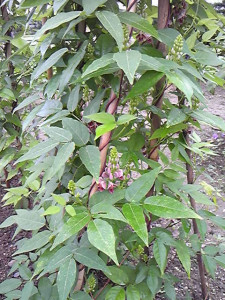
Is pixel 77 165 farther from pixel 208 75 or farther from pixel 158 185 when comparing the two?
pixel 208 75

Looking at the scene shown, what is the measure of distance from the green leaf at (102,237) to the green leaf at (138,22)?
39 centimetres

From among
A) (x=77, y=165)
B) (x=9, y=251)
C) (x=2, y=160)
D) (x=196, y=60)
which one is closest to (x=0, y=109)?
(x=2, y=160)

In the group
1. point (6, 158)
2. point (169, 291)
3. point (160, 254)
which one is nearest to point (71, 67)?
point (160, 254)

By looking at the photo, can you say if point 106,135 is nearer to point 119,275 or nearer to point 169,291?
point 119,275

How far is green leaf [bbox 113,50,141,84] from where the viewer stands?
61 cm

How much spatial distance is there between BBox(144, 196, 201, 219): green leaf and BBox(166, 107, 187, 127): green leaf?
0.73 ft

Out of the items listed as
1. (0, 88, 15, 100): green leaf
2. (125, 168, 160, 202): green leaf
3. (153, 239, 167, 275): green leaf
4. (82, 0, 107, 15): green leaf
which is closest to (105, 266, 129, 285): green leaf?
(153, 239, 167, 275): green leaf

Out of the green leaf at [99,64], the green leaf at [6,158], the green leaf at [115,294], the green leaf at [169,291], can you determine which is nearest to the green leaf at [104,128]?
the green leaf at [99,64]

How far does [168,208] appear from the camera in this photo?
2.29 ft

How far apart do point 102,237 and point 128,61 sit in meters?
0.32

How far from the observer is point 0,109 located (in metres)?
1.79

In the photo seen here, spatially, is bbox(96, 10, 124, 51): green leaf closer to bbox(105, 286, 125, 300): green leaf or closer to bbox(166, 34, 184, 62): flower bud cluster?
bbox(166, 34, 184, 62): flower bud cluster

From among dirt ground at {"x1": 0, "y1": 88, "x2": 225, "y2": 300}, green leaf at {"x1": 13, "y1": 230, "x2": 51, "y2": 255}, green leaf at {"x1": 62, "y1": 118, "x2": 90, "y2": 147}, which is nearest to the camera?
green leaf at {"x1": 62, "y1": 118, "x2": 90, "y2": 147}

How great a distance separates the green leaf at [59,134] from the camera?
784 mm
